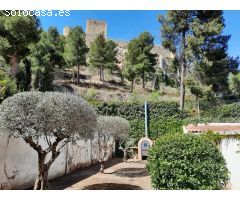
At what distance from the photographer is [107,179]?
47.5ft

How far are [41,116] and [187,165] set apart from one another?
3773mm

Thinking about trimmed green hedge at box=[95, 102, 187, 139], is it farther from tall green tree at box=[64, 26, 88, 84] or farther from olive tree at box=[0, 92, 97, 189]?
tall green tree at box=[64, 26, 88, 84]

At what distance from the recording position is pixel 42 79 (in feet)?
114

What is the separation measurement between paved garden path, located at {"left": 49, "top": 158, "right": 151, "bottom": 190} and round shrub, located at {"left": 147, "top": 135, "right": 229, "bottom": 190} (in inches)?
123

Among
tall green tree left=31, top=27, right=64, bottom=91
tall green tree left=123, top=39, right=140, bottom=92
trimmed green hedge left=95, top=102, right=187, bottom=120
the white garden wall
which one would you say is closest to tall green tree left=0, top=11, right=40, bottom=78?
tall green tree left=31, top=27, right=64, bottom=91

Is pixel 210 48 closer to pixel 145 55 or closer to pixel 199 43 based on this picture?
pixel 199 43

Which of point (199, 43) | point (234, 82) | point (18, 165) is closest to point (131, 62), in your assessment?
point (234, 82)

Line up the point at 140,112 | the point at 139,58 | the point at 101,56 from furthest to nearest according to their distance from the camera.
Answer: the point at 101,56
the point at 139,58
the point at 140,112

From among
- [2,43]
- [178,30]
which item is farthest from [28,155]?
[178,30]

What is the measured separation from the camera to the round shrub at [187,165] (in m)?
8.99

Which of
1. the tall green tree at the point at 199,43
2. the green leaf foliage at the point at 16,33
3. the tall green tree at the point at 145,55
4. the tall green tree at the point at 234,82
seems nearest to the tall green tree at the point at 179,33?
the tall green tree at the point at 199,43

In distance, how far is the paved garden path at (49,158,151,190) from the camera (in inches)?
502

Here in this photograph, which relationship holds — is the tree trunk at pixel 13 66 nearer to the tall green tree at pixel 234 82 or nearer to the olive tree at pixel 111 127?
the olive tree at pixel 111 127
